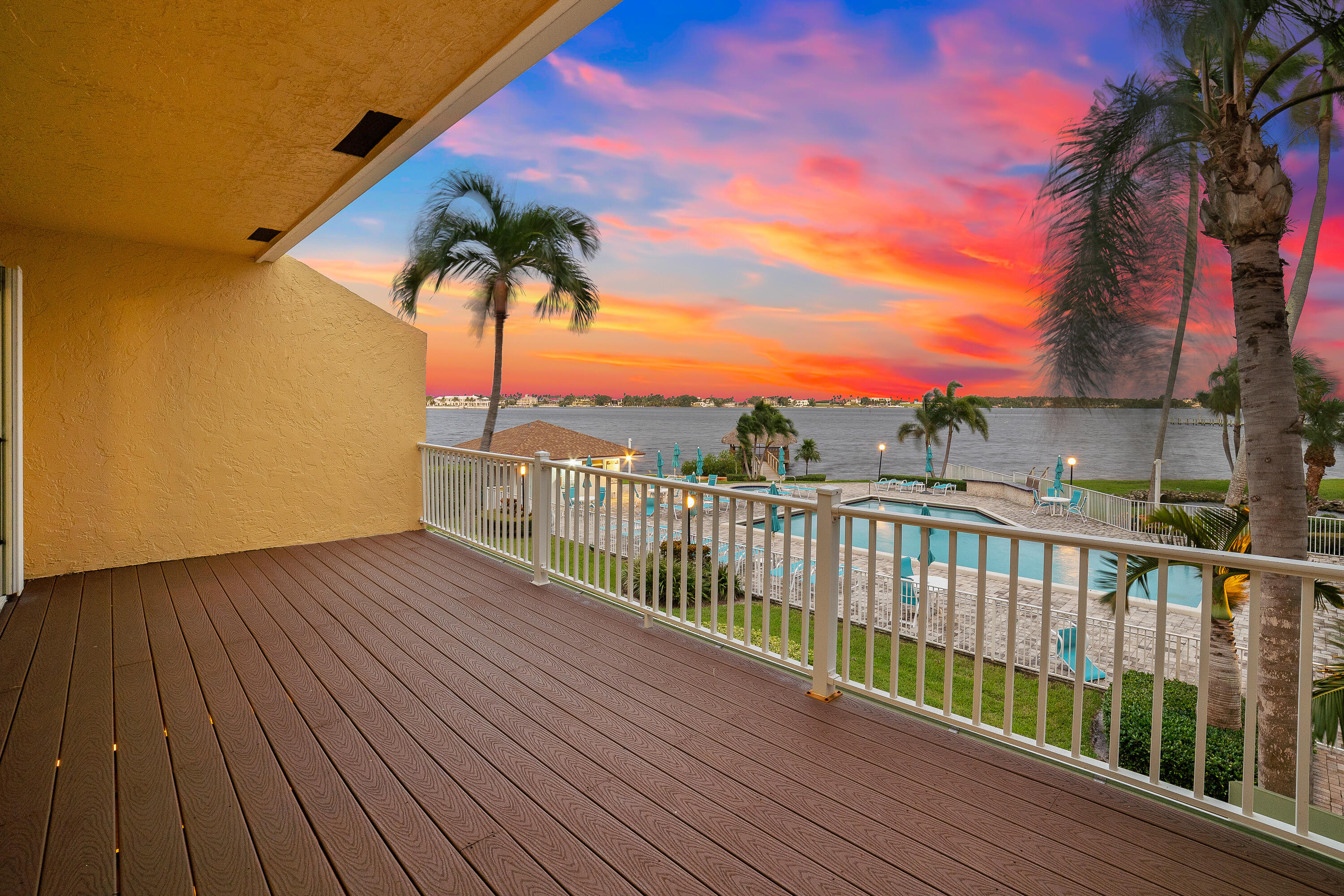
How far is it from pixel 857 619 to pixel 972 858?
1011cm

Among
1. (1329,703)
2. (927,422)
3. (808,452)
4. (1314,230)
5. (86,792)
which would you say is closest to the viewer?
(86,792)

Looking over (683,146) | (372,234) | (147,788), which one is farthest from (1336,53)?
(683,146)

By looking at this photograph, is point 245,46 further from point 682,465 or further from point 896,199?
point 682,465

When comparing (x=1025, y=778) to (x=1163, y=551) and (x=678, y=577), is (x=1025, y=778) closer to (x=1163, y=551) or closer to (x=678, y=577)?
(x=1163, y=551)

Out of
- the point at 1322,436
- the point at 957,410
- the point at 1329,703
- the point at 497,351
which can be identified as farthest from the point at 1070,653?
the point at 957,410

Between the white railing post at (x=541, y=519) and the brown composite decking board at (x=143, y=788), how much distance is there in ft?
6.90

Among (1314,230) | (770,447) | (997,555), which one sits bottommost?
(997,555)

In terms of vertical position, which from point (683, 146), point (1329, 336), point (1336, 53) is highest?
point (683, 146)

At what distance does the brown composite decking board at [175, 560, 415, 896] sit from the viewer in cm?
160

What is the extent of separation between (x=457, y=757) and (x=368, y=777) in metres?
0.28

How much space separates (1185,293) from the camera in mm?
4344

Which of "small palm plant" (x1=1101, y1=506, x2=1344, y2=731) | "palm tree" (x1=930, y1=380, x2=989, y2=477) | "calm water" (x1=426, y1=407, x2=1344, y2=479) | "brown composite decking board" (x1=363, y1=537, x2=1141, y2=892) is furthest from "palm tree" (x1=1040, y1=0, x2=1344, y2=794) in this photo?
"palm tree" (x1=930, y1=380, x2=989, y2=477)

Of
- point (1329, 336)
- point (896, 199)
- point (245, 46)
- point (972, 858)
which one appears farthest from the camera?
point (896, 199)

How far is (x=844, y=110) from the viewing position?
25906 millimetres
